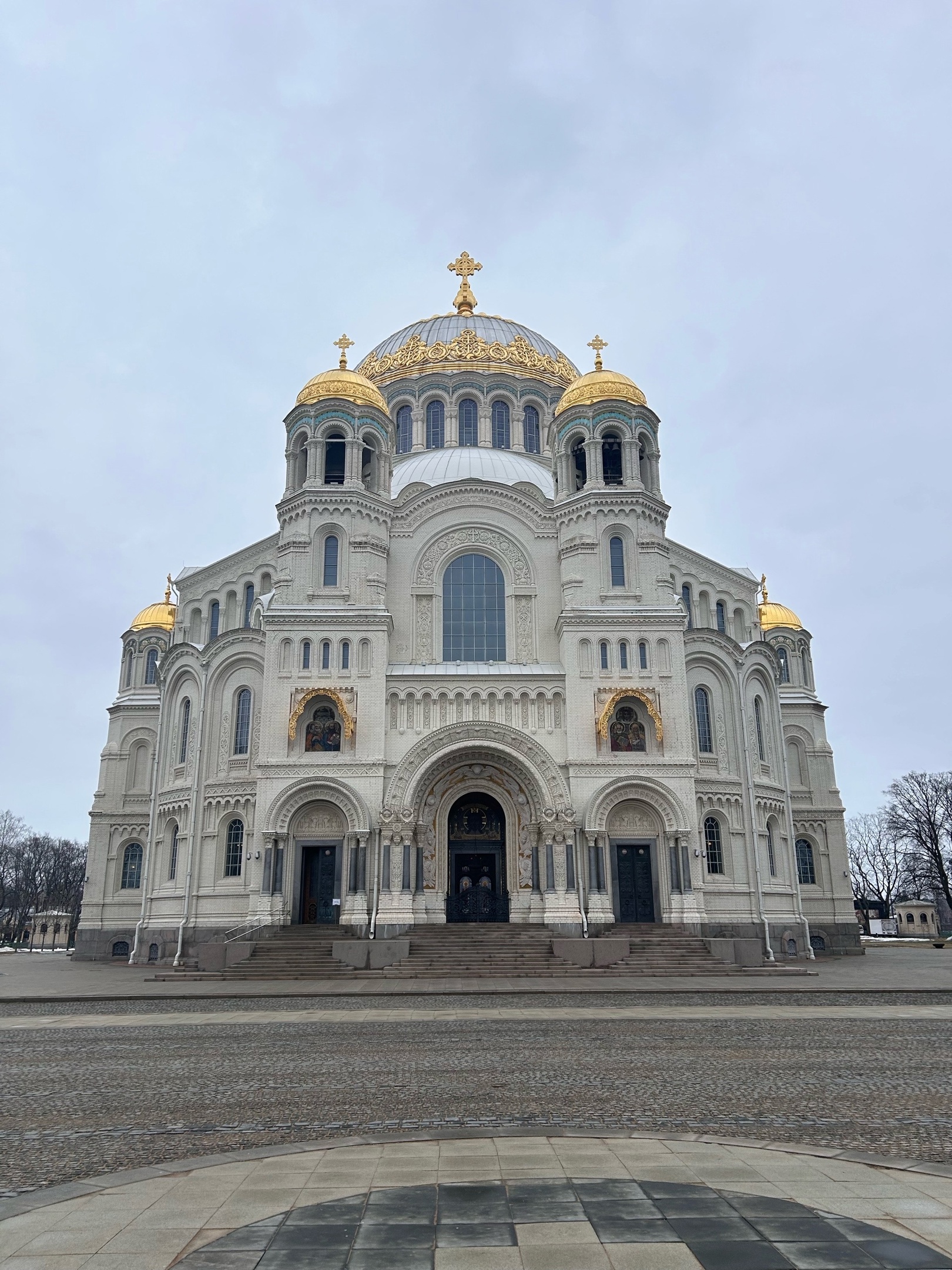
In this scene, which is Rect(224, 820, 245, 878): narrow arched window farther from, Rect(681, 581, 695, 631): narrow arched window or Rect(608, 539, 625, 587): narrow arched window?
Rect(681, 581, 695, 631): narrow arched window

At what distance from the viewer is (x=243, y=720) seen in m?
38.9

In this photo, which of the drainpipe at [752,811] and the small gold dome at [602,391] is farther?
the small gold dome at [602,391]

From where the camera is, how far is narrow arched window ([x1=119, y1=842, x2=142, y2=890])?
46.2 metres

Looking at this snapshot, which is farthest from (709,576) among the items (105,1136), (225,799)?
(105,1136)

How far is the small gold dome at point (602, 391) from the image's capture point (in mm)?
41188

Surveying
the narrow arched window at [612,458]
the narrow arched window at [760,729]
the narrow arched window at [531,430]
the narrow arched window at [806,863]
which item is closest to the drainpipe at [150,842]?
the narrow arched window at [612,458]

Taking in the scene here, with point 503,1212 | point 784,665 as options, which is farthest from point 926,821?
point 503,1212

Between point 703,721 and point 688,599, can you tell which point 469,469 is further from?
point 703,721

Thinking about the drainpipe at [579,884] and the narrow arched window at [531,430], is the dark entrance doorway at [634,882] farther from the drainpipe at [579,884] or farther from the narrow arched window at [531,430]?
the narrow arched window at [531,430]

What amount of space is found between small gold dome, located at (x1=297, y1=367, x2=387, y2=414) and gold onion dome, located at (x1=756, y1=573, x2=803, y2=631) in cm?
2260

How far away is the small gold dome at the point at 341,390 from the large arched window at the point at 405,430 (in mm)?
9159

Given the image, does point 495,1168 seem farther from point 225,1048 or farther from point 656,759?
point 656,759

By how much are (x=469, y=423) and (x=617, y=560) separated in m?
16.1

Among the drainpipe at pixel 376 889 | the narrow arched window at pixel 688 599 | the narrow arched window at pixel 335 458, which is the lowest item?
the drainpipe at pixel 376 889
